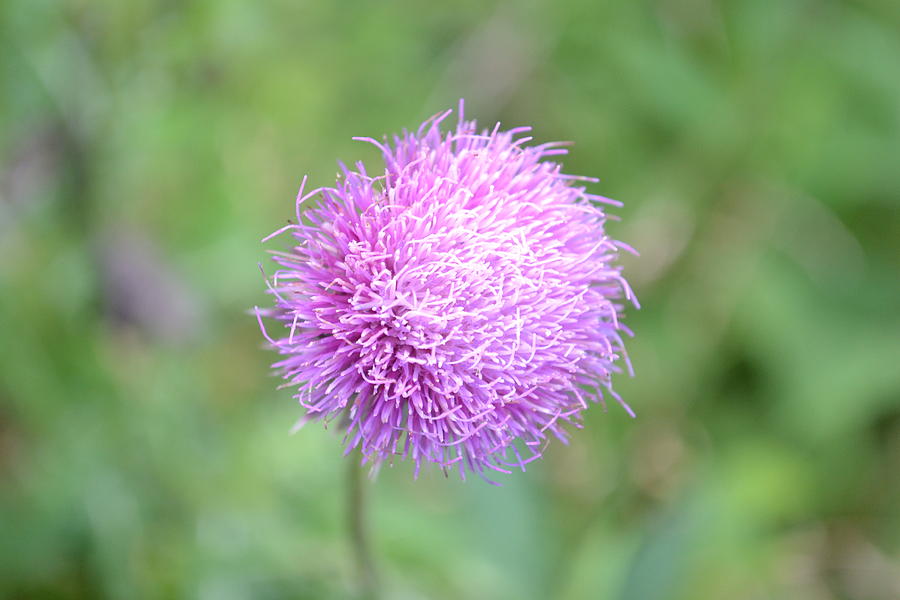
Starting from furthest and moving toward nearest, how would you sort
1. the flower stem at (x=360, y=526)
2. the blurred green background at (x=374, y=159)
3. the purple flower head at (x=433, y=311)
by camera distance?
the blurred green background at (x=374, y=159)
the flower stem at (x=360, y=526)
the purple flower head at (x=433, y=311)

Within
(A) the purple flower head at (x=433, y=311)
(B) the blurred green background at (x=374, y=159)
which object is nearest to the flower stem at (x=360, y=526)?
(A) the purple flower head at (x=433, y=311)

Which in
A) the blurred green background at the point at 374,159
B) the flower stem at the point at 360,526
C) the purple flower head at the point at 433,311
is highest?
the blurred green background at the point at 374,159

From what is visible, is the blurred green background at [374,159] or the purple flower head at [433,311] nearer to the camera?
the purple flower head at [433,311]

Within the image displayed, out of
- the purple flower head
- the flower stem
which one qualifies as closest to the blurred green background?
the flower stem

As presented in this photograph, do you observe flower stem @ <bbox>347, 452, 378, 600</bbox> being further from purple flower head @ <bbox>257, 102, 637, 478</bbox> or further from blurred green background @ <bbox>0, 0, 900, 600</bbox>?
blurred green background @ <bbox>0, 0, 900, 600</bbox>

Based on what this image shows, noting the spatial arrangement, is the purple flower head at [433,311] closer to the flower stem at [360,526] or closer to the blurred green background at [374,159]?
the flower stem at [360,526]

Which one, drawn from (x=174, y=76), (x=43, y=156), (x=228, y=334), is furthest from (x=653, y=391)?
(x=43, y=156)

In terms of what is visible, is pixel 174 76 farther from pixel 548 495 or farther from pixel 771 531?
pixel 771 531

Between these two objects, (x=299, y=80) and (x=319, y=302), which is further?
(x=299, y=80)
